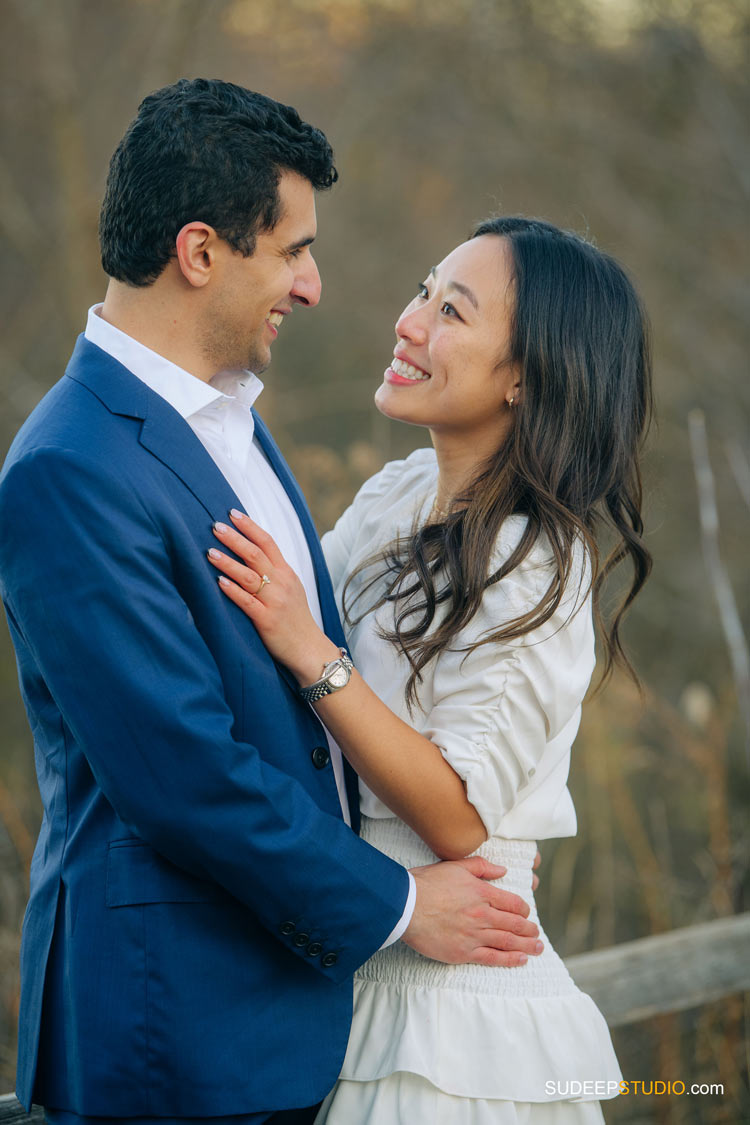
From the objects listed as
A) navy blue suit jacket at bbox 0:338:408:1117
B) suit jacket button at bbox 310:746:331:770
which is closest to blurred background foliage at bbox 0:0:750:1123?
suit jacket button at bbox 310:746:331:770

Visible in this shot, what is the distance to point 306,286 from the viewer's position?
2.21 m

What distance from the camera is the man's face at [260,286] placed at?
82.2 inches

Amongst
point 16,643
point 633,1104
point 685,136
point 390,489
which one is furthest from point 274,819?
point 685,136

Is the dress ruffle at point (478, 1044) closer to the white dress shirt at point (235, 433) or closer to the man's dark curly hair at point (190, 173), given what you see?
the white dress shirt at point (235, 433)

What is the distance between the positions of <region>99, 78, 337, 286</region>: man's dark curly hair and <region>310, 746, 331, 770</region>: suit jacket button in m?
0.92

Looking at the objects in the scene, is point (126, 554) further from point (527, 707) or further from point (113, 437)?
point (527, 707)

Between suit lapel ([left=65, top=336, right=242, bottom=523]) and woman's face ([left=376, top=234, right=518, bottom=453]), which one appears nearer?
suit lapel ([left=65, top=336, right=242, bottom=523])

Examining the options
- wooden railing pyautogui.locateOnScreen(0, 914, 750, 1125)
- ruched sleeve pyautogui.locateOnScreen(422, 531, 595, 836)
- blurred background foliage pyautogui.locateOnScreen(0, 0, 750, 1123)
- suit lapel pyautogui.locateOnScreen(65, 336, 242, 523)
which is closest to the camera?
suit lapel pyautogui.locateOnScreen(65, 336, 242, 523)

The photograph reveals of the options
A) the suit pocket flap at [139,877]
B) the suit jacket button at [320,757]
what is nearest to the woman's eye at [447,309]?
the suit jacket button at [320,757]

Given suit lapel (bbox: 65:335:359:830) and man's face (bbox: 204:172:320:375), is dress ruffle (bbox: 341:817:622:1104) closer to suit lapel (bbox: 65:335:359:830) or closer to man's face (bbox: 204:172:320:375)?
suit lapel (bbox: 65:335:359:830)

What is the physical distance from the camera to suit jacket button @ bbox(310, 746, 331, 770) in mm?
1996

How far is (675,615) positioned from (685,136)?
3.77 meters

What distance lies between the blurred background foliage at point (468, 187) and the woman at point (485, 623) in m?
2.92

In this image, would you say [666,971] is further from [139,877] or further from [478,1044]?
[139,877]
